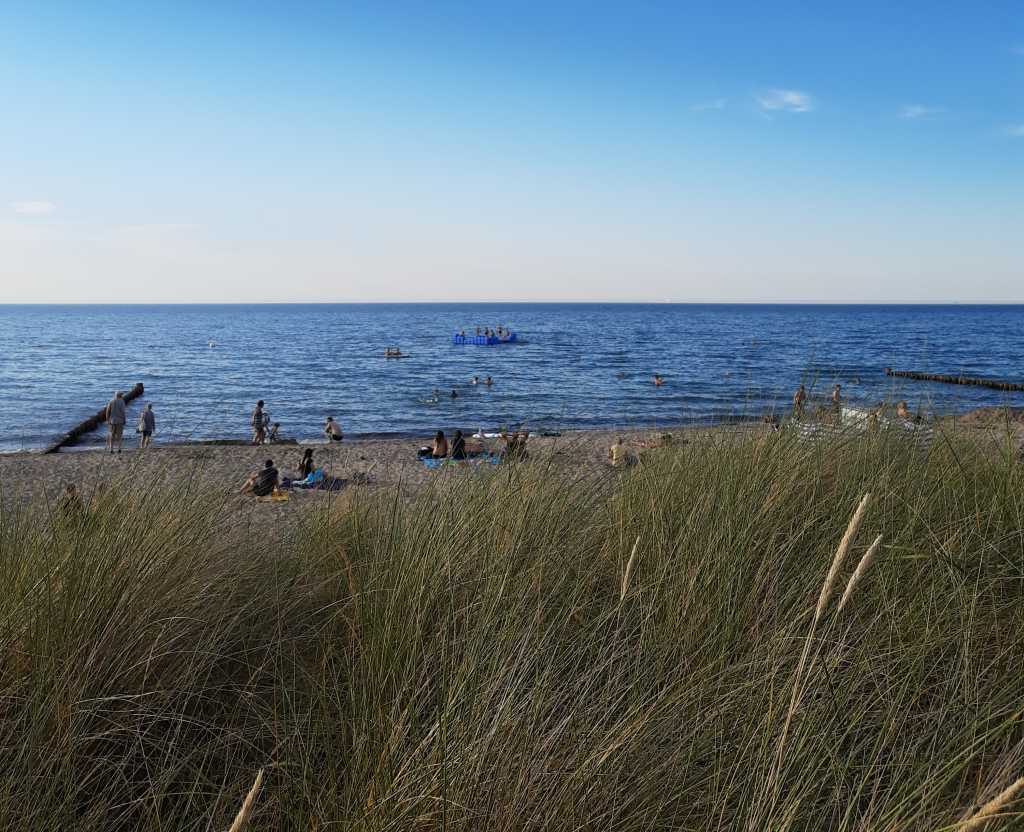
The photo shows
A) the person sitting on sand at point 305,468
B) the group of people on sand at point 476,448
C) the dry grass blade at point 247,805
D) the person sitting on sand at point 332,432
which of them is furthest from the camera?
the person sitting on sand at point 332,432

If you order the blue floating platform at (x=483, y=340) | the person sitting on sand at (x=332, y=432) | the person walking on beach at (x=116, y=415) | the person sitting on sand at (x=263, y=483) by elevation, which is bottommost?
the person sitting on sand at (x=332, y=432)

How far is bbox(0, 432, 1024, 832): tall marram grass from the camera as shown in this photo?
6.63ft

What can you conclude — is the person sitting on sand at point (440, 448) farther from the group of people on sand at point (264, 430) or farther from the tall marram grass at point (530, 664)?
the tall marram grass at point (530, 664)

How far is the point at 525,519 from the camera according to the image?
3.73 metres

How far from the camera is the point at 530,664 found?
8.18 ft

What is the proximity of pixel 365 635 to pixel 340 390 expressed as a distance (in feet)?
118

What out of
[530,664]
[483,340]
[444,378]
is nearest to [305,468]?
[530,664]

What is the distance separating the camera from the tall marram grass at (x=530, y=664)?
2020 mm

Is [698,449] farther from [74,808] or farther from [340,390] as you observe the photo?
[340,390]

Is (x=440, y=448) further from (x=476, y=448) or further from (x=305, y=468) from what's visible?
(x=305, y=468)

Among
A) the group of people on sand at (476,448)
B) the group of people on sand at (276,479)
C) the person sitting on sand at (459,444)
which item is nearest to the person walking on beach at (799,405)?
the group of people on sand at (476,448)

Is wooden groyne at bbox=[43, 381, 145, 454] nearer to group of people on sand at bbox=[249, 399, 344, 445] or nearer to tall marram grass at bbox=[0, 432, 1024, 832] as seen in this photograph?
group of people on sand at bbox=[249, 399, 344, 445]

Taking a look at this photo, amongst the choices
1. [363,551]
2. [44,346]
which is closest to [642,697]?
[363,551]

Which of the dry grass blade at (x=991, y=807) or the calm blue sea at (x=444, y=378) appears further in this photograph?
the calm blue sea at (x=444, y=378)
